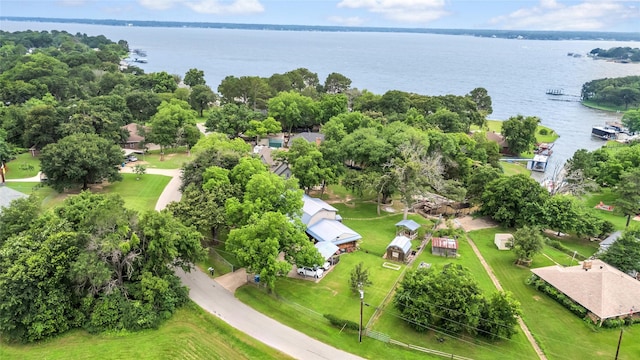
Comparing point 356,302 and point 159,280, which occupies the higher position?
point 159,280

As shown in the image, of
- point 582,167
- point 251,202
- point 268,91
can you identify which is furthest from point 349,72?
point 251,202

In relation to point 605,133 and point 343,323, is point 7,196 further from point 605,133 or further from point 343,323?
point 605,133

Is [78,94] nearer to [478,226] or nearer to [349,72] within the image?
[478,226]

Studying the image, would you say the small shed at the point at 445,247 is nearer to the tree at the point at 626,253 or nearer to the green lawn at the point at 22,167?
the tree at the point at 626,253

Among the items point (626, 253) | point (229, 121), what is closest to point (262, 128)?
point (229, 121)

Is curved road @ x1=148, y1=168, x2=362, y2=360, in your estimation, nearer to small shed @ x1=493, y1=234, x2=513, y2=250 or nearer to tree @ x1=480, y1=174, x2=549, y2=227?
small shed @ x1=493, y1=234, x2=513, y2=250

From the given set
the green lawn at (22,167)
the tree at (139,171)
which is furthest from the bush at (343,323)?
the green lawn at (22,167)

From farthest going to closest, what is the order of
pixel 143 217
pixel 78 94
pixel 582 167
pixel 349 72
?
pixel 349 72, pixel 78 94, pixel 582 167, pixel 143 217

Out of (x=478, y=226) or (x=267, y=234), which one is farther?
(x=478, y=226)

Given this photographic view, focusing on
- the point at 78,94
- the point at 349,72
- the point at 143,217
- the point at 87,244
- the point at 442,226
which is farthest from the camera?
the point at 349,72
